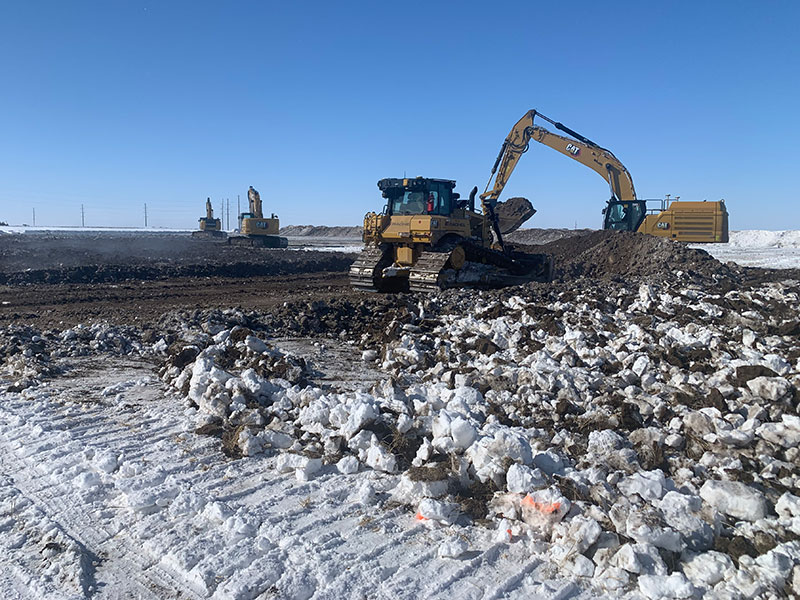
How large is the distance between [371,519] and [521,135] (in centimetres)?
1859

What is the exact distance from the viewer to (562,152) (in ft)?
69.3

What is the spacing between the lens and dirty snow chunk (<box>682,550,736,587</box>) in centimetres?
284

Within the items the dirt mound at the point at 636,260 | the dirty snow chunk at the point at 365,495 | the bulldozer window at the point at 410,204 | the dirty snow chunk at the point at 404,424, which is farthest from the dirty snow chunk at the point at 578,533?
→ the dirt mound at the point at 636,260

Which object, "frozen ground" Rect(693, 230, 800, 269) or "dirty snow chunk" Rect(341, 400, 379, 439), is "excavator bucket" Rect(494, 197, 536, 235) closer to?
"frozen ground" Rect(693, 230, 800, 269)

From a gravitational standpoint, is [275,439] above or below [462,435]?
below

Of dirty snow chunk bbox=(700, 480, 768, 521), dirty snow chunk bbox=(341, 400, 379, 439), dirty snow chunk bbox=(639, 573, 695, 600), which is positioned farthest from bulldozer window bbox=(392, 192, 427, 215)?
dirty snow chunk bbox=(639, 573, 695, 600)

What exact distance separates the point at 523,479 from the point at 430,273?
29.4ft

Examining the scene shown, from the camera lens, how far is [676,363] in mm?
5516

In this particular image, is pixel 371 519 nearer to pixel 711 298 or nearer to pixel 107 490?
pixel 107 490

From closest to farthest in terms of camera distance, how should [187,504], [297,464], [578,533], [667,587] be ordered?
[667,587], [578,533], [187,504], [297,464]

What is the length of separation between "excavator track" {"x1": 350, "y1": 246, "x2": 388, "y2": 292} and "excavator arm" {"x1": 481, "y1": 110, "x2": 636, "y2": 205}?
6416 millimetres

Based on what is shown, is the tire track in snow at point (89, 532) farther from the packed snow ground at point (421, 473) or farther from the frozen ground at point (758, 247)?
the frozen ground at point (758, 247)

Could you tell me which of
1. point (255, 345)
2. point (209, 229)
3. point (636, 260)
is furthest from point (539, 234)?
point (255, 345)

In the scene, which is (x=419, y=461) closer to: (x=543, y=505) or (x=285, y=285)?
(x=543, y=505)
